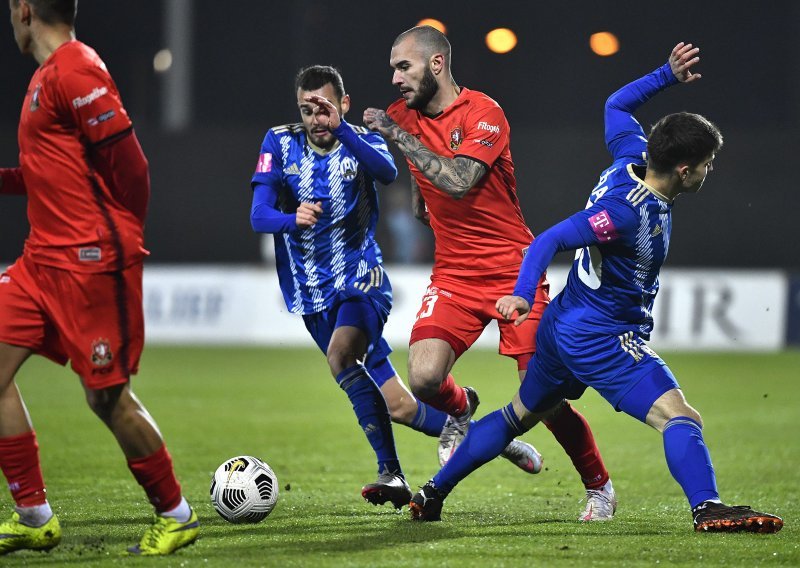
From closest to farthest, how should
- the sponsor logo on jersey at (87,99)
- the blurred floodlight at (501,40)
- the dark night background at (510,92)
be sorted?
1. the sponsor logo on jersey at (87,99)
2. the dark night background at (510,92)
3. the blurred floodlight at (501,40)

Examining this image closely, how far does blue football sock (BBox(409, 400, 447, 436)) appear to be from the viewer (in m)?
6.86

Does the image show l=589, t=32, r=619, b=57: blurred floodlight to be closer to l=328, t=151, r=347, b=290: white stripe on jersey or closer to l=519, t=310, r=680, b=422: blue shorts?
l=328, t=151, r=347, b=290: white stripe on jersey

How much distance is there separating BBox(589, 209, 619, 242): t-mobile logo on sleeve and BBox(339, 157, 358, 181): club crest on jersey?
1.69m

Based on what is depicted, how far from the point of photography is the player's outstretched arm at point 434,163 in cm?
614

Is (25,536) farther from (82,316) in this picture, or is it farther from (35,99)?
(35,99)

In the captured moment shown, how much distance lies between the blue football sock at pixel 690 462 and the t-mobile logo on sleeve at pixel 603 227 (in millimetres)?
841

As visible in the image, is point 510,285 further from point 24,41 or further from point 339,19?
point 339,19

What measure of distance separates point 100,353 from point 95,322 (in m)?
0.12

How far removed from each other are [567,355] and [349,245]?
5.18 ft

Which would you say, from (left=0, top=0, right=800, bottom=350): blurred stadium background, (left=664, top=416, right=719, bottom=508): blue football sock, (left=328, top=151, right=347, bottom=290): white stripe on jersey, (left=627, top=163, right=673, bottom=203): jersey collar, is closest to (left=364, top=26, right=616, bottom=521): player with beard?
(left=328, top=151, right=347, bottom=290): white stripe on jersey

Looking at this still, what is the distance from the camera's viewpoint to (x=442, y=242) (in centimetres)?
660


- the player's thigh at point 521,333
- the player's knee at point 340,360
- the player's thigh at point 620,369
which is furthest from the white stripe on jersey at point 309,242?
the player's thigh at point 620,369

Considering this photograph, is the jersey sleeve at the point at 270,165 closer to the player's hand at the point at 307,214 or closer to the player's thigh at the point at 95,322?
the player's hand at the point at 307,214

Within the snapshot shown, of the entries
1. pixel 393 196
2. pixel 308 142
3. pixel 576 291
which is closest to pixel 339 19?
pixel 393 196
